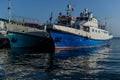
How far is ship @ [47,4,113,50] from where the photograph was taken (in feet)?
160

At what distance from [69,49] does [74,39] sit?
6.89 feet

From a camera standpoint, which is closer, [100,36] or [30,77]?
[30,77]

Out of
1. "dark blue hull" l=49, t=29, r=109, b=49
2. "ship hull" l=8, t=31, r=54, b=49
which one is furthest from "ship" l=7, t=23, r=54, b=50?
"dark blue hull" l=49, t=29, r=109, b=49

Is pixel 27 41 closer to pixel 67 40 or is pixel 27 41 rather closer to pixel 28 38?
pixel 28 38

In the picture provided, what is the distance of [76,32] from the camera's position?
51.2 meters

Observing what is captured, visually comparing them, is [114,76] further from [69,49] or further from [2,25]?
[2,25]

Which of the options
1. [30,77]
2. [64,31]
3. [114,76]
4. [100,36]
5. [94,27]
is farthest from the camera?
[100,36]

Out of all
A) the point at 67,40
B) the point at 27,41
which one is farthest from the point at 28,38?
the point at 67,40

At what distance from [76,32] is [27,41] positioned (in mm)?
9864

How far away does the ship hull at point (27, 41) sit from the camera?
170 feet

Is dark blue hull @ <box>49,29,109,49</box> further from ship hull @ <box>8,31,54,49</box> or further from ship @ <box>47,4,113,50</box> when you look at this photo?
ship hull @ <box>8,31,54,49</box>

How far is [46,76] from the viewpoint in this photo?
21.2 meters

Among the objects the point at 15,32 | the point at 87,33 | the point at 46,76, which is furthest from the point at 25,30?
the point at 46,76

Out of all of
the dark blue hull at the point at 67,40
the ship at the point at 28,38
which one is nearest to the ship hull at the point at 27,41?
the ship at the point at 28,38
